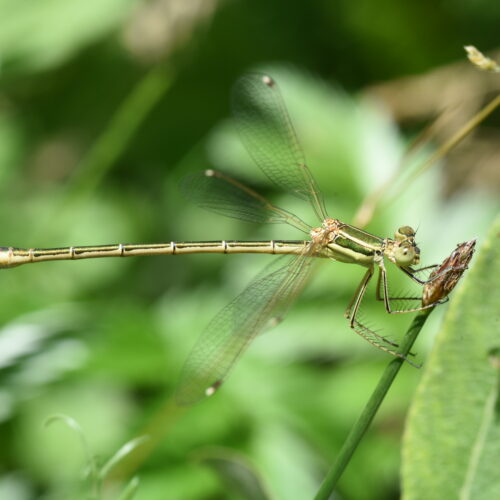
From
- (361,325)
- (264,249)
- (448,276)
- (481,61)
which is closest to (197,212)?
(264,249)

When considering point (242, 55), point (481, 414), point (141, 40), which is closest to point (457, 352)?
point (481, 414)

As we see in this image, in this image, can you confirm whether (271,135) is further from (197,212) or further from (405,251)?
(197,212)

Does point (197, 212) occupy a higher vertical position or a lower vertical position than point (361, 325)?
higher

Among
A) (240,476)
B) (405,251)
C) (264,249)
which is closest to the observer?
(240,476)

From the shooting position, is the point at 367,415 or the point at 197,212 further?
the point at 197,212

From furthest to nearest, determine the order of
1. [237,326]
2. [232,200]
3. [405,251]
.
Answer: [232,200] < [237,326] < [405,251]

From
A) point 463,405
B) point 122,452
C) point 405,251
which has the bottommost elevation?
point 463,405

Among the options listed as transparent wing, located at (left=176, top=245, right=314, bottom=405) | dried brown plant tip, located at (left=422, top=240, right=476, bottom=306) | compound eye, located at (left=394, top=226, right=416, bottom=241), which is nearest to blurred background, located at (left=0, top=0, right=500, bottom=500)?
transparent wing, located at (left=176, top=245, right=314, bottom=405)
